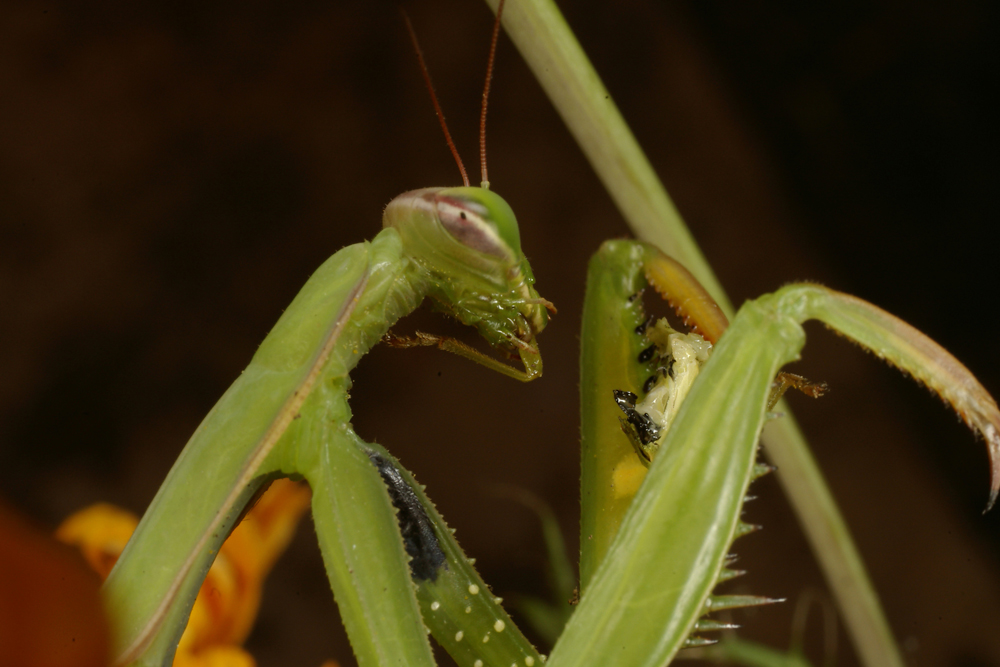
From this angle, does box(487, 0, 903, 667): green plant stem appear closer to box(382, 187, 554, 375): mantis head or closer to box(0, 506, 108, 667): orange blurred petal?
box(382, 187, 554, 375): mantis head

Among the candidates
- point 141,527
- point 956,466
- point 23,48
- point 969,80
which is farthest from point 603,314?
point 956,466

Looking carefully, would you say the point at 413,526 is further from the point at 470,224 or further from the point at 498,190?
the point at 498,190

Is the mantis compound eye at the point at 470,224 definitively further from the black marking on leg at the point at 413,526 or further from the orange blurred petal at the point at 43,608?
the orange blurred petal at the point at 43,608

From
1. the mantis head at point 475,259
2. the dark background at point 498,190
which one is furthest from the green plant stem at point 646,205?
the dark background at point 498,190

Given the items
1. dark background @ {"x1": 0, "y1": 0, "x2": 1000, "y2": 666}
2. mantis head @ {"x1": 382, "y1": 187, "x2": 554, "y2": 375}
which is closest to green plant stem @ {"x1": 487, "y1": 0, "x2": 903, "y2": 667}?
mantis head @ {"x1": 382, "y1": 187, "x2": 554, "y2": 375}

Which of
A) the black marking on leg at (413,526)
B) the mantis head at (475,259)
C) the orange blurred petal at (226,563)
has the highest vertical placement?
the mantis head at (475,259)

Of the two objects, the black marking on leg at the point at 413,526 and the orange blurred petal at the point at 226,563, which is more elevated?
the black marking on leg at the point at 413,526
